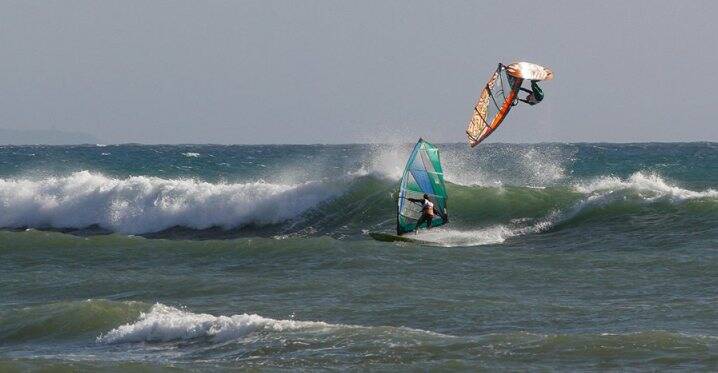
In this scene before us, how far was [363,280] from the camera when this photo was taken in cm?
1549

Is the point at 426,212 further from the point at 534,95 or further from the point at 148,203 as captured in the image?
the point at 148,203

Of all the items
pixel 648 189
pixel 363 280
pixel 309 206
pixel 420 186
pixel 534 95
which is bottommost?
pixel 363 280

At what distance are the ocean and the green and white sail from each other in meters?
0.53

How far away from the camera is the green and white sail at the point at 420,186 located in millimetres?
20953

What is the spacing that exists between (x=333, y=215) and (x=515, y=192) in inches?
165

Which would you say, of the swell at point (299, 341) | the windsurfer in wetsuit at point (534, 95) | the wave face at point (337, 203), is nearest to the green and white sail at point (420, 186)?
the wave face at point (337, 203)

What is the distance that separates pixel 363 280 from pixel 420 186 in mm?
6109

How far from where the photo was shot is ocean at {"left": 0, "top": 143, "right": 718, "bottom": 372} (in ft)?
34.7

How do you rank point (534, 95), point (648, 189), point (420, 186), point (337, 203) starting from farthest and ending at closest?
point (337, 203) → point (648, 189) → point (420, 186) → point (534, 95)

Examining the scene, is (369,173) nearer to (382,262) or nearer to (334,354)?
(382,262)

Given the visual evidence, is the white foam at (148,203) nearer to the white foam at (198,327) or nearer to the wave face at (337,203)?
the wave face at (337,203)

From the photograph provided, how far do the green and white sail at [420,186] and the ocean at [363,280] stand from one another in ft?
1.75

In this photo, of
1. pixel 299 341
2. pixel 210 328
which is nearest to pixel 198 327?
pixel 210 328

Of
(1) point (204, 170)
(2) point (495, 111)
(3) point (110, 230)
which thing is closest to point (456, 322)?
(2) point (495, 111)
